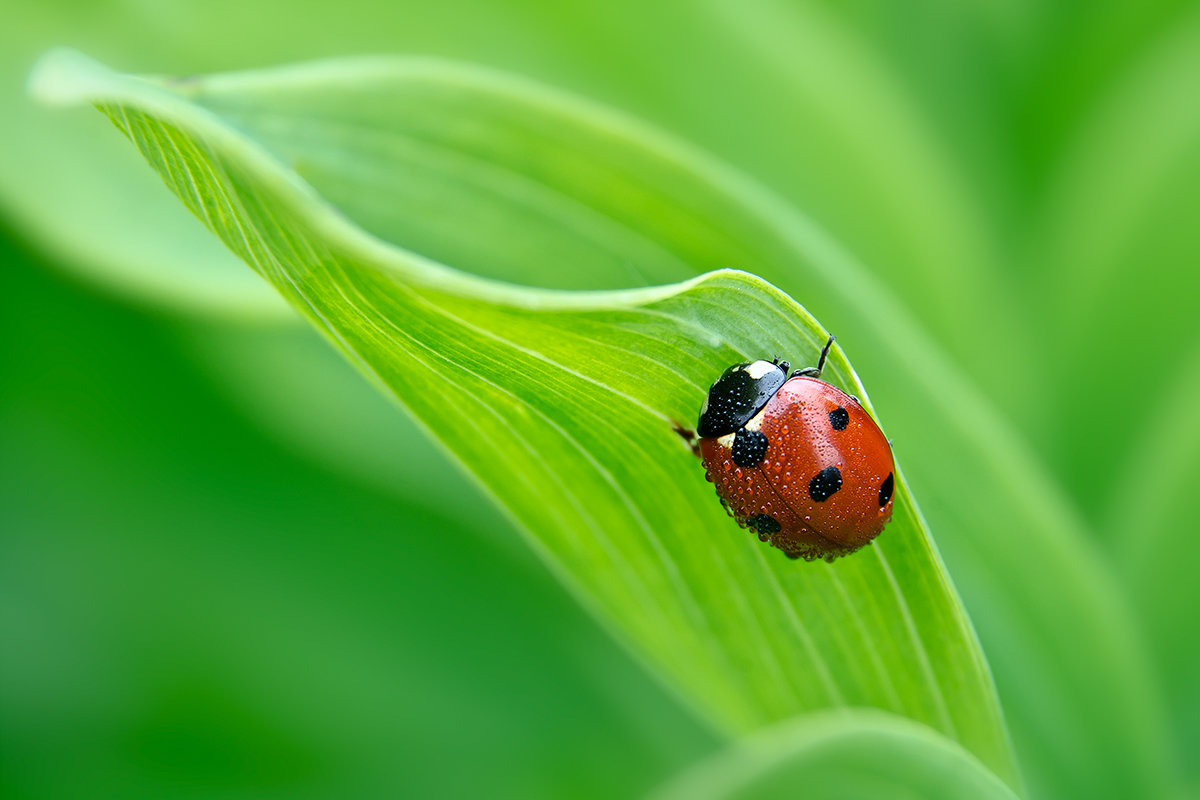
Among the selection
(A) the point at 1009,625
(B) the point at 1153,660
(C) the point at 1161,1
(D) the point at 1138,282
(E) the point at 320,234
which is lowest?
(E) the point at 320,234

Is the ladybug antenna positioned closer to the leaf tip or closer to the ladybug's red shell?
the ladybug's red shell

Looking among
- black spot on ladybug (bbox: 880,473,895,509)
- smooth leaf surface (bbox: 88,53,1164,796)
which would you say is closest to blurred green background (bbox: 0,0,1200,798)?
smooth leaf surface (bbox: 88,53,1164,796)

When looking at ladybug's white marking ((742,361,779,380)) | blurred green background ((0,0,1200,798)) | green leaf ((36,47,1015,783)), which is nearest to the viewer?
green leaf ((36,47,1015,783))

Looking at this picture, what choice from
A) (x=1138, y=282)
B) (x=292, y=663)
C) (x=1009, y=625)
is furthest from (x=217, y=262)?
(x=1138, y=282)

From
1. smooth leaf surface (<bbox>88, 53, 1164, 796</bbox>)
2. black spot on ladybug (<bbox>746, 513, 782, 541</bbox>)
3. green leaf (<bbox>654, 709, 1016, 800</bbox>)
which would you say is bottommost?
green leaf (<bbox>654, 709, 1016, 800</bbox>)

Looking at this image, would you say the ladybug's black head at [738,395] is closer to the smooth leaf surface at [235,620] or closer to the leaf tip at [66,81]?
the leaf tip at [66,81]

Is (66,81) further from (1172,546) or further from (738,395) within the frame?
(1172,546)

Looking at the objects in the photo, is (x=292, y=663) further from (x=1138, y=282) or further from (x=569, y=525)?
(x=1138, y=282)
